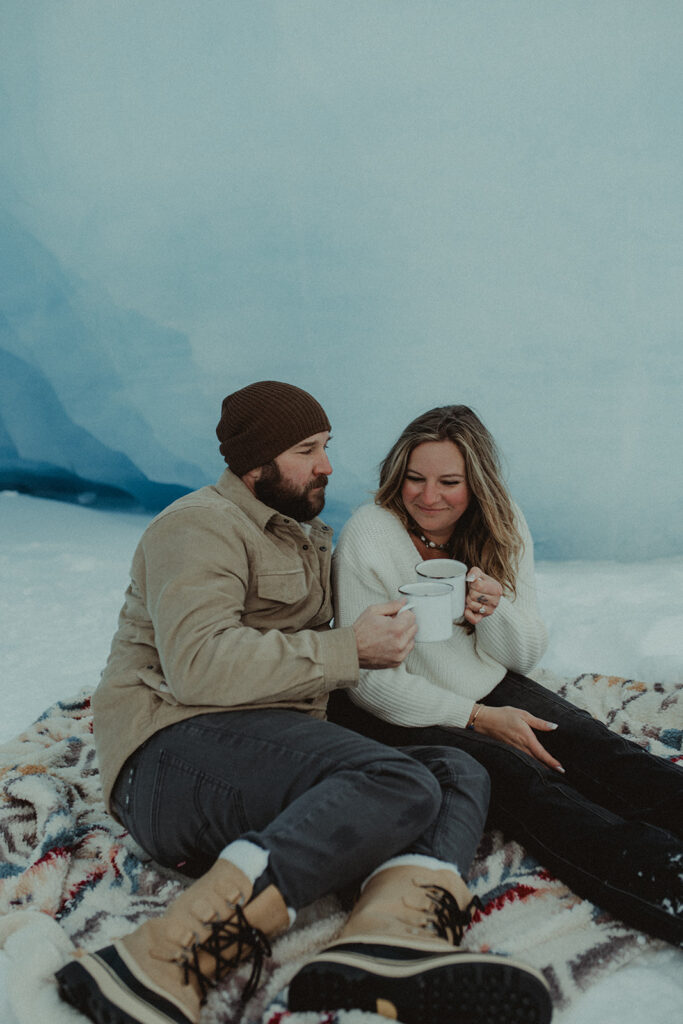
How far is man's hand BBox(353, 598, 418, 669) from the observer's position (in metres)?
1.36

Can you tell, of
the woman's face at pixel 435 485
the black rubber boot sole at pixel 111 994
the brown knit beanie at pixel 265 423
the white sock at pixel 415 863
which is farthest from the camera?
the woman's face at pixel 435 485

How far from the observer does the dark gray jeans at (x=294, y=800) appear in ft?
3.54

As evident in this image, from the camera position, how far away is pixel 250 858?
1034mm

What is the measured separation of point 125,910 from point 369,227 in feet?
12.6

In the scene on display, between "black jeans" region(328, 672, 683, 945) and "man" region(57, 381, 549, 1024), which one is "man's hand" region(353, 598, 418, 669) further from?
"black jeans" region(328, 672, 683, 945)

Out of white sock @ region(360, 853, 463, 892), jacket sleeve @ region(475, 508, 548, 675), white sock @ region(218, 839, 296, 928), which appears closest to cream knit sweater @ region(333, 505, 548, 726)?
jacket sleeve @ region(475, 508, 548, 675)

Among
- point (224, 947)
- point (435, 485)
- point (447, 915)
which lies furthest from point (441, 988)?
point (435, 485)

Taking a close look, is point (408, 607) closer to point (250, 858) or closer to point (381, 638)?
point (381, 638)

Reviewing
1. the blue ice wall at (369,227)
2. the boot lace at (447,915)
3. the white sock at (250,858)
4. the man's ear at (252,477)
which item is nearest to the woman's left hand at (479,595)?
the man's ear at (252,477)

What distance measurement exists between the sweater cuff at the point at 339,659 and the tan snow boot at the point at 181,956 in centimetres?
37

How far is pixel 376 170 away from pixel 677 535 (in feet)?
8.58

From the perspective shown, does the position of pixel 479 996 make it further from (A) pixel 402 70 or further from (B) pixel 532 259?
(A) pixel 402 70

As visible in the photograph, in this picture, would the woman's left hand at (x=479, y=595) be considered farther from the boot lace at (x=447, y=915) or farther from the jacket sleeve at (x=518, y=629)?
the boot lace at (x=447, y=915)

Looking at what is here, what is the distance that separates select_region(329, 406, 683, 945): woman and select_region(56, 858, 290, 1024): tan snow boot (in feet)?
1.84
